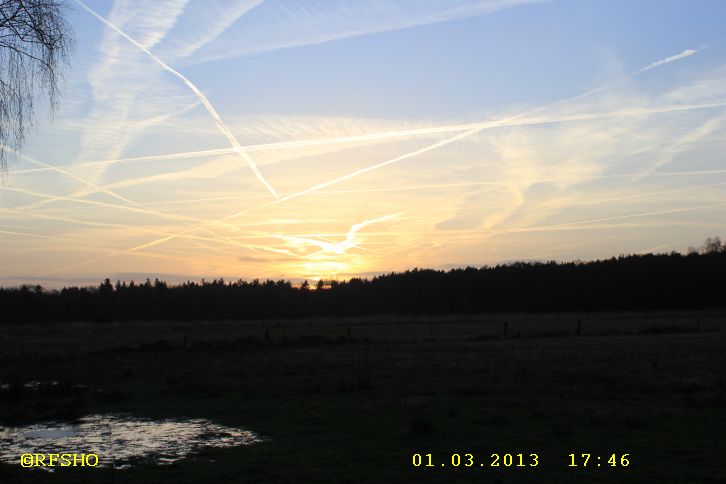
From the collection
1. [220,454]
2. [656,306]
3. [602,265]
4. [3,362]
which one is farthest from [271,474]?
[602,265]

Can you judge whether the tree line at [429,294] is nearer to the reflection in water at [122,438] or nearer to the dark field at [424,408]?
the dark field at [424,408]

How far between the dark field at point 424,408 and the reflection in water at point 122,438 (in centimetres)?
63

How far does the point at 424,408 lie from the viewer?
1550 centimetres

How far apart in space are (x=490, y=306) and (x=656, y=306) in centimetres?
3139

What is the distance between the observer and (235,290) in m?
166

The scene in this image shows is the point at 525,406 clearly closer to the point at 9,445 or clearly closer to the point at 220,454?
the point at 220,454

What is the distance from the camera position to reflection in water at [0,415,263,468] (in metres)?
11.2

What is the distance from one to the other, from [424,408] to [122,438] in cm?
712

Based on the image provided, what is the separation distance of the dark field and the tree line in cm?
7850

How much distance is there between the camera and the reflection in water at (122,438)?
11.2m
